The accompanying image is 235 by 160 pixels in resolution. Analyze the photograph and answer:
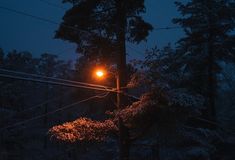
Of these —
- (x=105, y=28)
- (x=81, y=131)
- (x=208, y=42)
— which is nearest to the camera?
(x=81, y=131)

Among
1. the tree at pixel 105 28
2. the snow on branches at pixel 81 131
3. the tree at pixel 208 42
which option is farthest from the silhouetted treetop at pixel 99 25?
the tree at pixel 208 42

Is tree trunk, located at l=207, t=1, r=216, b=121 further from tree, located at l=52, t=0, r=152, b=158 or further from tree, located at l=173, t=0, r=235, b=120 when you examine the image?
tree, located at l=52, t=0, r=152, b=158

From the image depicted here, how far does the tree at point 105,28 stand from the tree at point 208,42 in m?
→ 12.6

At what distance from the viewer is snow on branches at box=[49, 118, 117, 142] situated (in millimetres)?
17172

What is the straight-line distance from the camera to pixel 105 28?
19875mm

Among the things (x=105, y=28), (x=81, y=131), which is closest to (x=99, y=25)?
(x=105, y=28)

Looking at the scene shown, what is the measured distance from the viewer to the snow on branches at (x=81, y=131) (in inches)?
676

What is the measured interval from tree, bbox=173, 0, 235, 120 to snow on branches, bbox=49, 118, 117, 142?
50.8 feet

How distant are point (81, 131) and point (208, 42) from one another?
17.7m

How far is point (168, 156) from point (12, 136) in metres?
19.1

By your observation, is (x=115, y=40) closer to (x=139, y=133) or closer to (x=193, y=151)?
(x=139, y=133)

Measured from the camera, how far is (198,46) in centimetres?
3300

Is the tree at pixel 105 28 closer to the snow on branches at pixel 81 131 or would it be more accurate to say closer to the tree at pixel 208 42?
the snow on branches at pixel 81 131

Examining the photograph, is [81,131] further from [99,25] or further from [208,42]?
[208,42]
